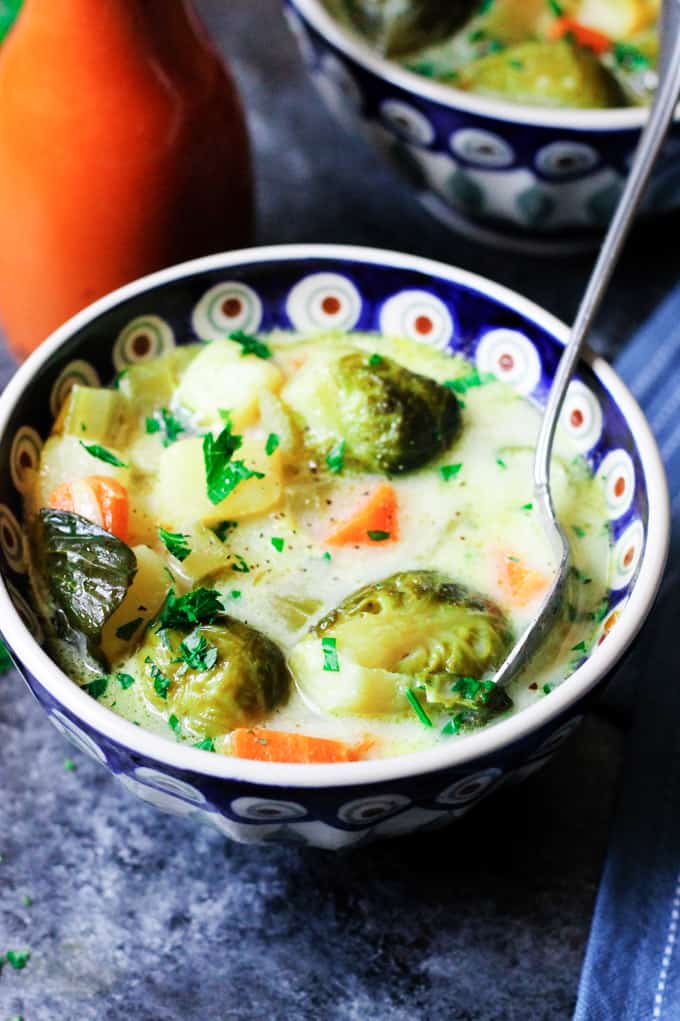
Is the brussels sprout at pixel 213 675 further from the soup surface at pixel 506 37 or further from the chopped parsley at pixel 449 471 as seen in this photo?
the soup surface at pixel 506 37

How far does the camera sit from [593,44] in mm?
3652

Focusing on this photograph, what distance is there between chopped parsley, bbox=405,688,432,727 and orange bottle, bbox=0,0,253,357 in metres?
1.47

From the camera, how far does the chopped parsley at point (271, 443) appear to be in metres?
2.49

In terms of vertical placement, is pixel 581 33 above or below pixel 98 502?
above

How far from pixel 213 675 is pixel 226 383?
741 mm

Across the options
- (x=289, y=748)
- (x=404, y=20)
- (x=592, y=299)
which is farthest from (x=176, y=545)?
(x=404, y=20)

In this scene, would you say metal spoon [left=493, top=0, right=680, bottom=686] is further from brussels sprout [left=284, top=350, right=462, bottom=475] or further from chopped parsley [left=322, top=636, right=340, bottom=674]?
chopped parsley [left=322, top=636, right=340, bottom=674]

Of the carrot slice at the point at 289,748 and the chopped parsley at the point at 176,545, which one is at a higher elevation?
Answer: the chopped parsley at the point at 176,545

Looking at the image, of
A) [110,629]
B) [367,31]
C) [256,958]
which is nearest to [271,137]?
[367,31]

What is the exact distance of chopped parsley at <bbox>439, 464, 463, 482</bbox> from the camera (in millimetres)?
2547

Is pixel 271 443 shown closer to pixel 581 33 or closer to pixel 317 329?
pixel 317 329

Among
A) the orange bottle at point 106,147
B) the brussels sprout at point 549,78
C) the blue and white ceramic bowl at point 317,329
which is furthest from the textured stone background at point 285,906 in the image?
the brussels sprout at point 549,78

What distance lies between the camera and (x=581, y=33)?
3.68 meters

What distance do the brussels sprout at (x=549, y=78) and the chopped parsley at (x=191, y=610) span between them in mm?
1810
